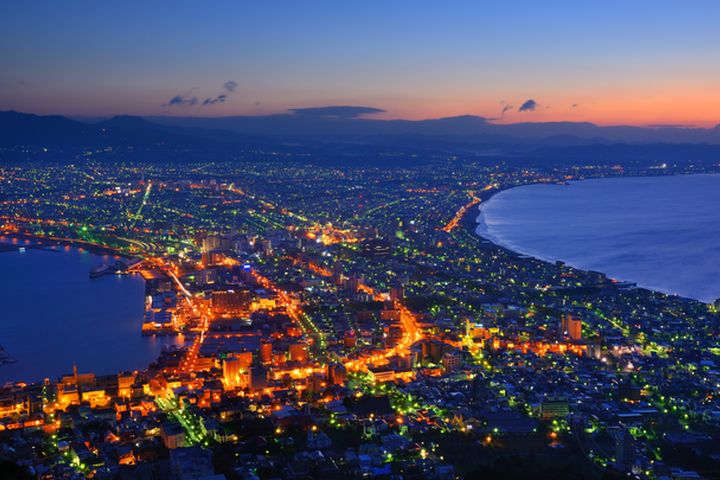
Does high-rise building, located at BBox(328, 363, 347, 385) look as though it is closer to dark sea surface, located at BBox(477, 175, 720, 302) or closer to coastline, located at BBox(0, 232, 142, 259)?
dark sea surface, located at BBox(477, 175, 720, 302)

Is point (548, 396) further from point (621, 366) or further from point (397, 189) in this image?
point (397, 189)

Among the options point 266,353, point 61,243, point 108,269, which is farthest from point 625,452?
point 61,243

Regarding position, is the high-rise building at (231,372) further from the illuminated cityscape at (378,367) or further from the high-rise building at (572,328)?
the high-rise building at (572,328)

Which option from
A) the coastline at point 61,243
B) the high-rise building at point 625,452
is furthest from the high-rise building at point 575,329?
the coastline at point 61,243

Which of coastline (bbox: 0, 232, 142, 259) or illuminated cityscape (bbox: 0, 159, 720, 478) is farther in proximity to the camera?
coastline (bbox: 0, 232, 142, 259)

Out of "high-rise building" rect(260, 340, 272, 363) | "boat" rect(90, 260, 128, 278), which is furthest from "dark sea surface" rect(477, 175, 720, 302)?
"boat" rect(90, 260, 128, 278)
